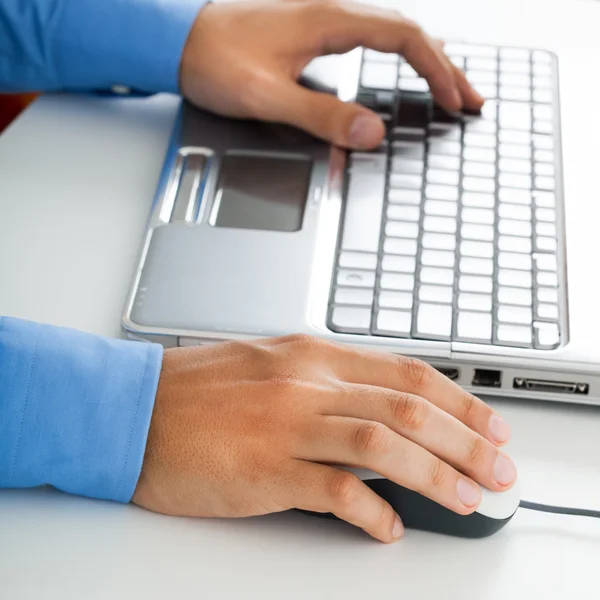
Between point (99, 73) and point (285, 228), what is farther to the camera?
point (99, 73)

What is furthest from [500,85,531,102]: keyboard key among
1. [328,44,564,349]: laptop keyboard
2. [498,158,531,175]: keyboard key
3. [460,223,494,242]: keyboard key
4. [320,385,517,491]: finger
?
[320,385,517,491]: finger

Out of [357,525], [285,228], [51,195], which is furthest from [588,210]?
[51,195]

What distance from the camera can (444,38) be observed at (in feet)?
3.30

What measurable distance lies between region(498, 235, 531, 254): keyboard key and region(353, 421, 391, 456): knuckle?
9.4 inches

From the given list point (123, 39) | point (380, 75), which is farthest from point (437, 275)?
point (123, 39)

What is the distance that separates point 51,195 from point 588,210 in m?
0.48

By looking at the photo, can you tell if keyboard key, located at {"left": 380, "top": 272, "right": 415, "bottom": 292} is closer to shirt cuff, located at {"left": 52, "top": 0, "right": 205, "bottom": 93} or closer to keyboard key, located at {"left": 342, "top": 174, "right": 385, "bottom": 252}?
keyboard key, located at {"left": 342, "top": 174, "right": 385, "bottom": 252}

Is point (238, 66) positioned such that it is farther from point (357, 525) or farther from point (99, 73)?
point (357, 525)

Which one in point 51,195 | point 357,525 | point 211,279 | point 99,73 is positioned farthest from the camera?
point 99,73

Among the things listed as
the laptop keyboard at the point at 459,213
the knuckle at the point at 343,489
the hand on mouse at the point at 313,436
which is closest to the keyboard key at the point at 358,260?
the laptop keyboard at the point at 459,213

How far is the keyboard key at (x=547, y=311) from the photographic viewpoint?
0.67 meters

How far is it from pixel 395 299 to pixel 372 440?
0.51 ft

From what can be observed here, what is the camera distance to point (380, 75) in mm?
938

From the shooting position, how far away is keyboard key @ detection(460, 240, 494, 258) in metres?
0.72
